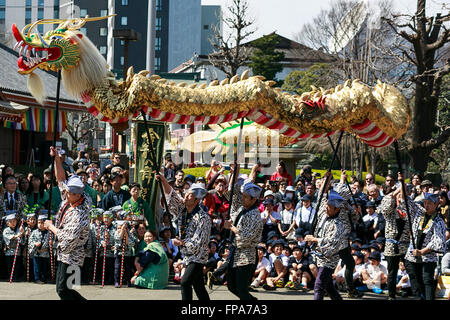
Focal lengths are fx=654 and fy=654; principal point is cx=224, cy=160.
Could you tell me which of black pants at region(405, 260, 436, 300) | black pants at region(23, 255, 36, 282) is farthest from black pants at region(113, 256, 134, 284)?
black pants at region(405, 260, 436, 300)

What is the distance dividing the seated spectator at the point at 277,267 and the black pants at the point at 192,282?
11.1 ft

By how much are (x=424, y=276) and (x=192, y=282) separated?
3403mm

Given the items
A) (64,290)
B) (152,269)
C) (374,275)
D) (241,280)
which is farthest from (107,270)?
(374,275)

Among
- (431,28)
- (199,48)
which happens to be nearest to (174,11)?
(199,48)

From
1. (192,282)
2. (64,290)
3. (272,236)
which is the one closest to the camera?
(64,290)

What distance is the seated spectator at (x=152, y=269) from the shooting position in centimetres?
1037

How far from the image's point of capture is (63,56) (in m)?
8.54

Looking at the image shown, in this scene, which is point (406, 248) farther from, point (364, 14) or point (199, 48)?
point (199, 48)

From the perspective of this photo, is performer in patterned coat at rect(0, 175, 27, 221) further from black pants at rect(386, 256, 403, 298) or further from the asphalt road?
black pants at rect(386, 256, 403, 298)

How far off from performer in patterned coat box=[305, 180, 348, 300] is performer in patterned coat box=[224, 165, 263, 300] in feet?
2.25

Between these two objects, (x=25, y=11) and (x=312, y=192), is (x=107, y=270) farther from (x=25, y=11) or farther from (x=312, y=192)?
(x=25, y=11)

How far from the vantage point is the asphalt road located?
30.9ft

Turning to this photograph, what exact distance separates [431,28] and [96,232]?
1354cm

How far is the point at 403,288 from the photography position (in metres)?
10.6
